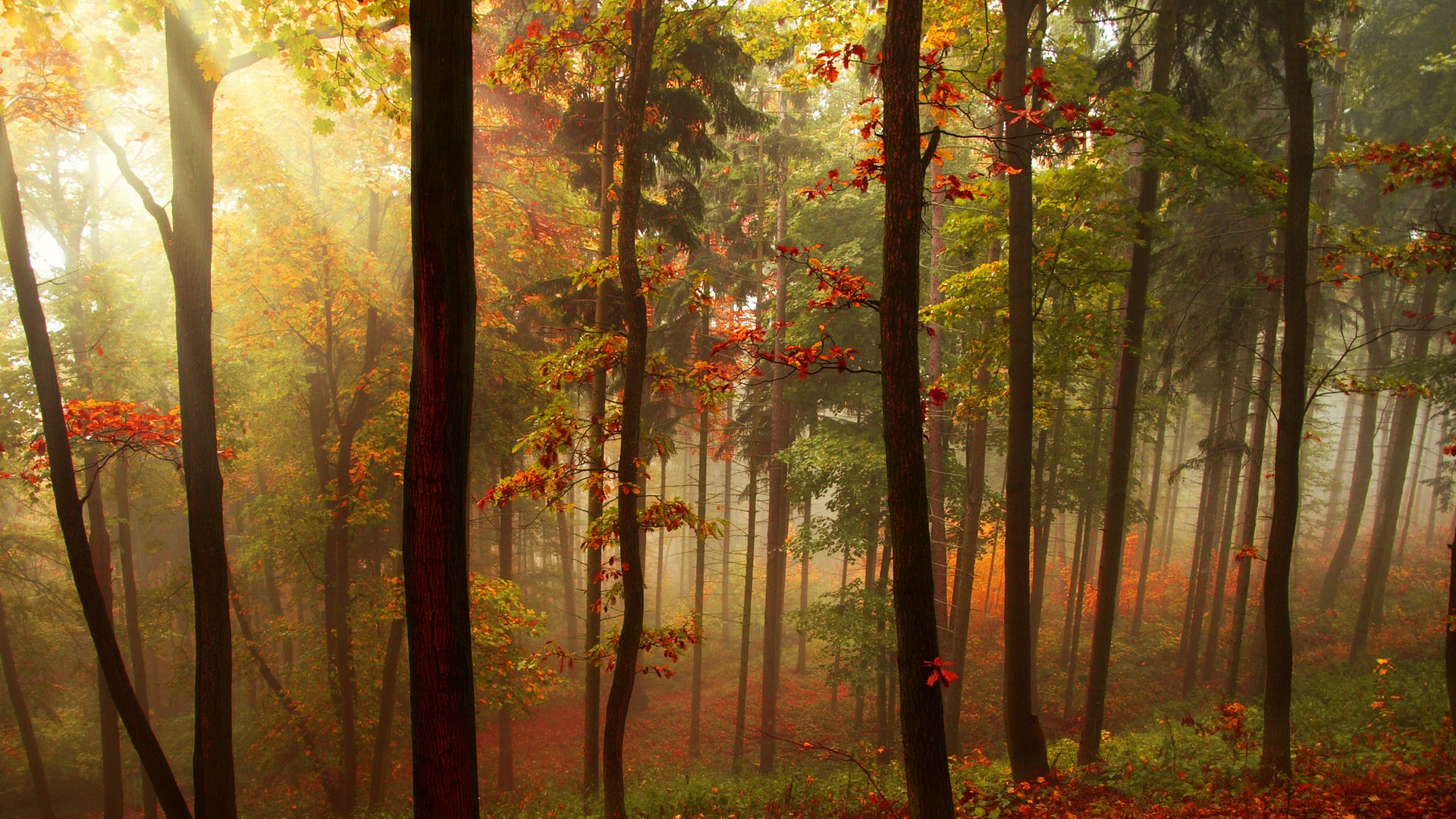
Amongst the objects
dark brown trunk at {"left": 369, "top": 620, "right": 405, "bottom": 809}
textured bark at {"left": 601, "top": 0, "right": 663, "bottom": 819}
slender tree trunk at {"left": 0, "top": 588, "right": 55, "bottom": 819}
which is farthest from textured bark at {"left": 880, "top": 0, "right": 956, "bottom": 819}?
slender tree trunk at {"left": 0, "top": 588, "right": 55, "bottom": 819}

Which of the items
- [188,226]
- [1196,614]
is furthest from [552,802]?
[1196,614]

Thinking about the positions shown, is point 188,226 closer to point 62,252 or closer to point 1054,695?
point 62,252

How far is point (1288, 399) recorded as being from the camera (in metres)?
7.96

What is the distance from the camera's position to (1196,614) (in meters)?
18.3

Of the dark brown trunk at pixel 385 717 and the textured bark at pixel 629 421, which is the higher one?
the textured bark at pixel 629 421

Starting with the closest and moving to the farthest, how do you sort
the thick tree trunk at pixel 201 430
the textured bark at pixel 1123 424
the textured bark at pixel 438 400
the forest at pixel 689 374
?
the textured bark at pixel 438 400 < the forest at pixel 689 374 < the thick tree trunk at pixel 201 430 < the textured bark at pixel 1123 424

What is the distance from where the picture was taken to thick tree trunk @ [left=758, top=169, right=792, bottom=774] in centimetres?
1598

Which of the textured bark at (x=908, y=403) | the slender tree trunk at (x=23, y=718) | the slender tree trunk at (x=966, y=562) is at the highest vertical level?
the textured bark at (x=908, y=403)

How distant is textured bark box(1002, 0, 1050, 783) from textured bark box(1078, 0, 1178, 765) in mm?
1642

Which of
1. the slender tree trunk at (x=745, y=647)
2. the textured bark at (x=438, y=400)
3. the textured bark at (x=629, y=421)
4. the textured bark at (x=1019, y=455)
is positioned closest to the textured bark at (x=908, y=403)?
the textured bark at (x=438, y=400)

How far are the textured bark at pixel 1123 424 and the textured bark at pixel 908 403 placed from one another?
5.39 m

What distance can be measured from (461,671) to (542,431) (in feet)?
10.9

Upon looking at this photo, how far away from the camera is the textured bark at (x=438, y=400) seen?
3.90 meters

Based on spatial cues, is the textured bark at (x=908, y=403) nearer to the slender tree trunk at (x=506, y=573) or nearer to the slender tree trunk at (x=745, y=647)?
the slender tree trunk at (x=506, y=573)
